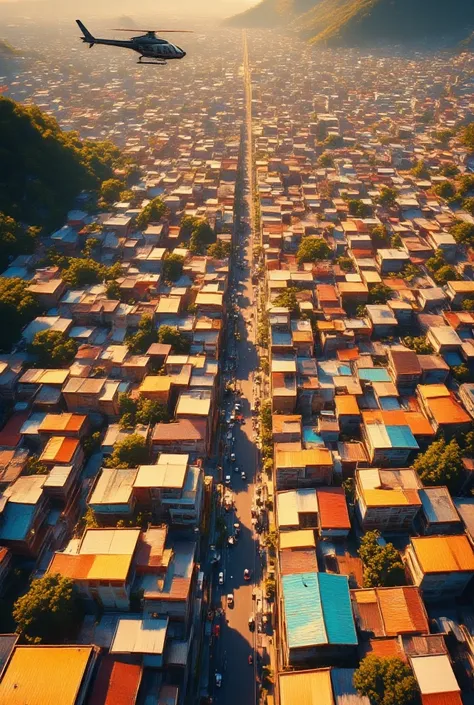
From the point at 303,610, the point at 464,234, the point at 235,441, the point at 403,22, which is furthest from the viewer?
the point at 403,22

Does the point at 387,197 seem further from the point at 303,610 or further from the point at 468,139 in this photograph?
the point at 303,610

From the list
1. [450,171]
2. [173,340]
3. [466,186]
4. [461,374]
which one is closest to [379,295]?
[461,374]

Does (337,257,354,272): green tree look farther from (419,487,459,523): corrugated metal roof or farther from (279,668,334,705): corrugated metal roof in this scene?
(279,668,334,705): corrugated metal roof

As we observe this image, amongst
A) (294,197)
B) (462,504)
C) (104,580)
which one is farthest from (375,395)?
(294,197)

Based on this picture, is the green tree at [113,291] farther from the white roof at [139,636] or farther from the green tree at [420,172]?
the green tree at [420,172]

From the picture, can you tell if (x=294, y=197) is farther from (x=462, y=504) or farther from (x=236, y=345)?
(x=462, y=504)

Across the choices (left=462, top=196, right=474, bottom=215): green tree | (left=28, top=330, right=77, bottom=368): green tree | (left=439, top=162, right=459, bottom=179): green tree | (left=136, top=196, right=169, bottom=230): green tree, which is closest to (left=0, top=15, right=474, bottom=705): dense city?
(left=28, top=330, right=77, bottom=368): green tree
